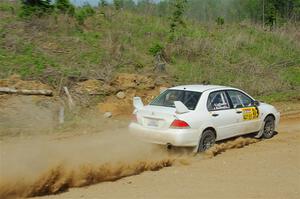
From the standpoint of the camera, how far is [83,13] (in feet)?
73.8

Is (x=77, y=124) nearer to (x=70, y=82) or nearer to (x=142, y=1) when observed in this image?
(x=70, y=82)

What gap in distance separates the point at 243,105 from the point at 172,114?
245 centimetres

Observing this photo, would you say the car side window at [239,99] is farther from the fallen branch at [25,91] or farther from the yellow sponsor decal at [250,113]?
the fallen branch at [25,91]

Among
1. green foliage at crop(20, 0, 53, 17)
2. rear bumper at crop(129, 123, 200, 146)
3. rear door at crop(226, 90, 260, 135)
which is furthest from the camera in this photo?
green foliage at crop(20, 0, 53, 17)

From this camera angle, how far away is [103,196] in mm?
7133

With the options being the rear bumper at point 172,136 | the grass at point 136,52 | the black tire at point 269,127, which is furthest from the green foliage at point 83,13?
the rear bumper at point 172,136

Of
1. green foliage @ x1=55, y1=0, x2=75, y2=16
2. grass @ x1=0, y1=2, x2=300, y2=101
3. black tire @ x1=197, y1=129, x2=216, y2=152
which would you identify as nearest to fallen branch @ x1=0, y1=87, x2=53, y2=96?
grass @ x1=0, y1=2, x2=300, y2=101

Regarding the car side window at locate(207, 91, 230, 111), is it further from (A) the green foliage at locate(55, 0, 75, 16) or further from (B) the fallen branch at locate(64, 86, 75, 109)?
(A) the green foliage at locate(55, 0, 75, 16)

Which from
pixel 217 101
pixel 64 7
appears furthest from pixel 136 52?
pixel 217 101

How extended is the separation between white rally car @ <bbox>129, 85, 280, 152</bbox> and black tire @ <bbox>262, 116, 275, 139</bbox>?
1.43ft

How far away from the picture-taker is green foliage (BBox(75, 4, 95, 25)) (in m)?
21.4

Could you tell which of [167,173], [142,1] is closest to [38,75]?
[167,173]

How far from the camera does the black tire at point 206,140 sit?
9.95 m

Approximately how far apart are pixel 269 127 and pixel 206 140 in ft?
9.25
